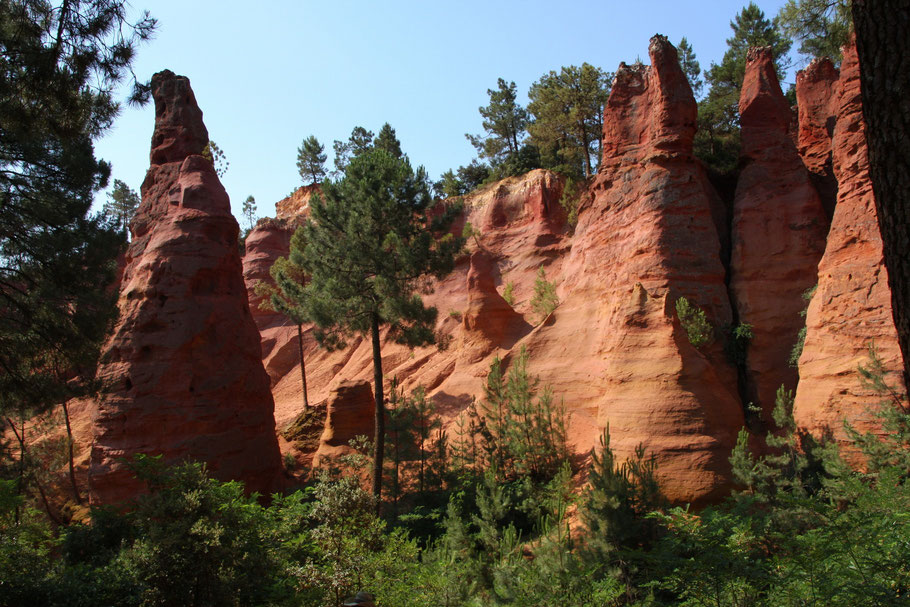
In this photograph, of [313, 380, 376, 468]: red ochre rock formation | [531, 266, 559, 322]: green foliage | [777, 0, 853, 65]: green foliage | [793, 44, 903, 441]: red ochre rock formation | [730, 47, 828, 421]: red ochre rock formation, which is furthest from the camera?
[531, 266, 559, 322]: green foliage

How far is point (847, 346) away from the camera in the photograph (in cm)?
1355

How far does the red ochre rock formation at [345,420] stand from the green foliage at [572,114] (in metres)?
19.5

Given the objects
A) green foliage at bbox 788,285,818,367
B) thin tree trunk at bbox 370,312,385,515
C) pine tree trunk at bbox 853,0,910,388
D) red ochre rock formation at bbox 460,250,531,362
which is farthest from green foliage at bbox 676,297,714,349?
pine tree trunk at bbox 853,0,910,388

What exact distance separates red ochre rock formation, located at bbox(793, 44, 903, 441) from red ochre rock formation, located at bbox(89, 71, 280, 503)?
49.0 feet

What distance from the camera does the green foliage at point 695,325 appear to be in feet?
55.5

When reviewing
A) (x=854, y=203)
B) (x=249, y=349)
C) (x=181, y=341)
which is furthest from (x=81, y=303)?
(x=854, y=203)

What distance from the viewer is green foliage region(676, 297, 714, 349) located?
16.9 meters

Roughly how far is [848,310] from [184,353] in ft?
56.8

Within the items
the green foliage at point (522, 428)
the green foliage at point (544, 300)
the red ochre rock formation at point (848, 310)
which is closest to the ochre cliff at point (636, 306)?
the red ochre rock formation at point (848, 310)

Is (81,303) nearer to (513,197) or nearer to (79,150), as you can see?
(79,150)

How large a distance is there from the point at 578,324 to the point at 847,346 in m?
7.46

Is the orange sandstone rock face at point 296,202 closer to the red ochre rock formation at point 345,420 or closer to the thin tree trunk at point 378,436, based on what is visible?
the red ochre rock formation at point 345,420

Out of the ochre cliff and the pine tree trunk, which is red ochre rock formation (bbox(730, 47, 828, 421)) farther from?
the pine tree trunk

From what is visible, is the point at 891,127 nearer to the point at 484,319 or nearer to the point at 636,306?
the point at 636,306
